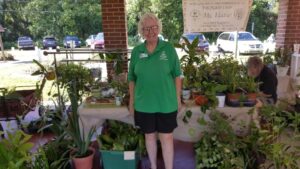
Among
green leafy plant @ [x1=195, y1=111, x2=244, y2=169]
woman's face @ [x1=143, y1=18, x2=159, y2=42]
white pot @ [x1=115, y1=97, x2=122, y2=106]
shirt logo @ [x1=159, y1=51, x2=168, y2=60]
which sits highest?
woman's face @ [x1=143, y1=18, x2=159, y2=42]

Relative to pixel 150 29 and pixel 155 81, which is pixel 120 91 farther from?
pixel 150 29

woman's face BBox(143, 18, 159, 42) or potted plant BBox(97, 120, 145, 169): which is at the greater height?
woman's face BBox(143, 18, 159, 42)

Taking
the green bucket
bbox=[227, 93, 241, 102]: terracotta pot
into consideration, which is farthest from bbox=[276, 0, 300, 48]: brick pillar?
the green bucket

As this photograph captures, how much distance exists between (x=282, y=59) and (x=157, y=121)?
8.87ft

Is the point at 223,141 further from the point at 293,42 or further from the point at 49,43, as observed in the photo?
the point at 49,43

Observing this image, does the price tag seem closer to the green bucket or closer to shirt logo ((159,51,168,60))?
the green bucket

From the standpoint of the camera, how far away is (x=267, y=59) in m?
3.82

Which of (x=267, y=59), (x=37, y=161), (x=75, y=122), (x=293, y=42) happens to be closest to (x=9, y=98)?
(x=75, y=122)

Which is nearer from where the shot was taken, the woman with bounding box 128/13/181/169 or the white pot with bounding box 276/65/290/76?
the woman with bounding box 128/13/181/169

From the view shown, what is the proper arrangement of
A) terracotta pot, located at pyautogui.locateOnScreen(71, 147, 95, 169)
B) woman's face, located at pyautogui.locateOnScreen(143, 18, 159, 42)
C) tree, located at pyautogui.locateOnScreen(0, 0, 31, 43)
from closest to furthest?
woman's face, located at pyautogui.locateOnScreen(143, 18, 159, 42), terracotta pot, located at pyautogui.locateOnScreen(71, 147, 95, 169), tree, located at pyautogui.locateOnScreen(0, 0, 31, 43)

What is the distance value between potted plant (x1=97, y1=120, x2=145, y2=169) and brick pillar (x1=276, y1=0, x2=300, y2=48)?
302 cm

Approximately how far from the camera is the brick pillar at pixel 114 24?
354 cm

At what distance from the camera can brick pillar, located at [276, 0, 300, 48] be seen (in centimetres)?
386

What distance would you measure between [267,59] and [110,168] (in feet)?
9.48
